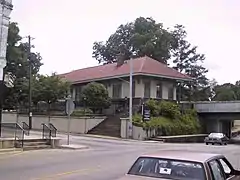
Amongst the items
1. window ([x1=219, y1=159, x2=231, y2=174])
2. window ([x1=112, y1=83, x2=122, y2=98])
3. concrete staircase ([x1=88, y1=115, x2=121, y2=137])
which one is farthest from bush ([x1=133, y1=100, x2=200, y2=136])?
window ([x1=219, y1=159, x2=231, y2=174])

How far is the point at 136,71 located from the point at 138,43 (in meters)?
19.9

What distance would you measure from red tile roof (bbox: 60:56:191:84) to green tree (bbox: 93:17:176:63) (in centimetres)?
1149

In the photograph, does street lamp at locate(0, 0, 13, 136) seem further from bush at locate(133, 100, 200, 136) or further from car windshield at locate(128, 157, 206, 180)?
bush at locate(133, 100, 200, 136)

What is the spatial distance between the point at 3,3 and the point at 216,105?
3575 cm

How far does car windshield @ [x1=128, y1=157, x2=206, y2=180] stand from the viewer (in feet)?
21.7

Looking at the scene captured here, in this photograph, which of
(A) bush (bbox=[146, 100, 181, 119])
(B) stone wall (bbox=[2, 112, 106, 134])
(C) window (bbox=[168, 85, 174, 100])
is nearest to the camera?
(B) stone wall (bbox=[2, 112, 106, 134])

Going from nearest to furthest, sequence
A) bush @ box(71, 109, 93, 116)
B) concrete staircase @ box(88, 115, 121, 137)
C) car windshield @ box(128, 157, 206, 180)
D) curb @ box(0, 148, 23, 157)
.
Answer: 1. car windshield @ box(128, 157, 206, 180)
2. curb @ box(0, 148, 23, 157)
3. concrete staircase @ box(88, 115, 121, 137)
4. bush @ box(71, 109, 93, 116)

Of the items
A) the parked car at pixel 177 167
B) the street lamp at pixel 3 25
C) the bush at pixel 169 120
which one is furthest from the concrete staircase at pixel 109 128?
the parked car at pixel 177 167

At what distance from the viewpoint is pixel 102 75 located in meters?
57.2

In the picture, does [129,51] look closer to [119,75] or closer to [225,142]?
[119,75]

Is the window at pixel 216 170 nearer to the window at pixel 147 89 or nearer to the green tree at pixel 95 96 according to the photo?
the green tree at pixel 95 96

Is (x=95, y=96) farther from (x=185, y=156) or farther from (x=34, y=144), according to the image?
(x=185, y=156)

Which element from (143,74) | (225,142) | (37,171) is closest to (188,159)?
(37,171)

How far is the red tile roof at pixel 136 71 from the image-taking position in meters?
53.0
